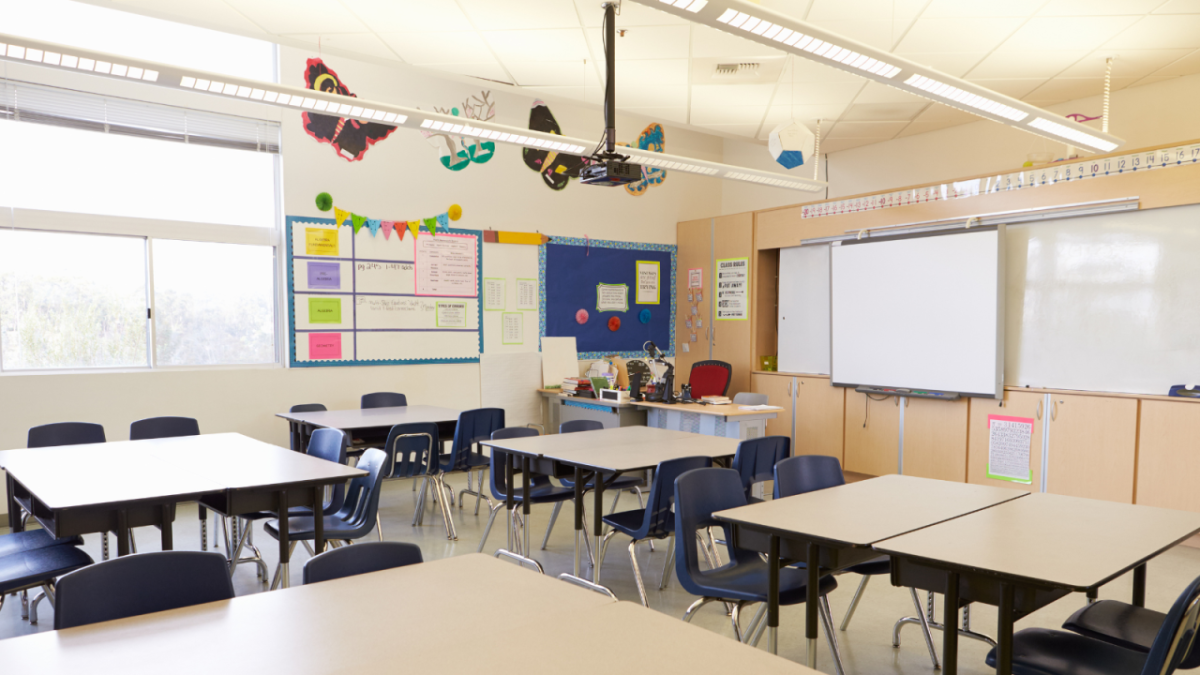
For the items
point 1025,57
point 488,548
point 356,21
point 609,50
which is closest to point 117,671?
point 488,548

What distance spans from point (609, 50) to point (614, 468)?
2303 millimetres

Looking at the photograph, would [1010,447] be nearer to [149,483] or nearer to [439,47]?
[439,47]

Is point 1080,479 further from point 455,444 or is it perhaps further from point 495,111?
point 495,111

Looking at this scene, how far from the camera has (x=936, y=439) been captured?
6160 millimetres

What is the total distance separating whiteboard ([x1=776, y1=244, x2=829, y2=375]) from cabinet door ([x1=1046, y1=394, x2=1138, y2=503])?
2.06 metres

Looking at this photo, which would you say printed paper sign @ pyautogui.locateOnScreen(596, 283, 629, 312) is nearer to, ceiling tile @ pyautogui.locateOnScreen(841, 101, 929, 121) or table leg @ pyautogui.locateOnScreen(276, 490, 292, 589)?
ceiling tile @ pyautogui.locateOnScreen(841, 101, 929, 121)

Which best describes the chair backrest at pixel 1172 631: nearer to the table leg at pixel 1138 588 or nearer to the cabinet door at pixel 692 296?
the table leg at pixel 1138 588

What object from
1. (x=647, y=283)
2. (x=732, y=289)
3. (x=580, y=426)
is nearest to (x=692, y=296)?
(x=647, y=283)

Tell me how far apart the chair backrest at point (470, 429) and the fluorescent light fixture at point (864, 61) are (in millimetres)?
3012

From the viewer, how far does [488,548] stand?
4.70m

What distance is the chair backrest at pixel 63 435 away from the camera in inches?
170

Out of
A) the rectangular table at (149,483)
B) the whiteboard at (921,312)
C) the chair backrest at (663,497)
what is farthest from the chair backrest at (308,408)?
the whiteboard at (921,312)

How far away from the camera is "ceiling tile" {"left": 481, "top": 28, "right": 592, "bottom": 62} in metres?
4.60

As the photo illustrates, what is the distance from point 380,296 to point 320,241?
683 millimetres
